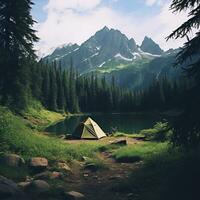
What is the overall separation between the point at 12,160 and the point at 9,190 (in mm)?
4985

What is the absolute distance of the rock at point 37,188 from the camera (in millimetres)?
14610

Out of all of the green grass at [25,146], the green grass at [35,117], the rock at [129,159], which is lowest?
the rock at [129,159]

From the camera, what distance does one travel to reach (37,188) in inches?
585

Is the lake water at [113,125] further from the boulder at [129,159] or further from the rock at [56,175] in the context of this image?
the rock at [56,175]

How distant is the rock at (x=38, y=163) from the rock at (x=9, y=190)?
400 cm

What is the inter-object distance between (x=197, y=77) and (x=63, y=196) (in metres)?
6.88

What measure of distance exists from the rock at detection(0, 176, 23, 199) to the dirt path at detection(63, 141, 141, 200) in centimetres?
261

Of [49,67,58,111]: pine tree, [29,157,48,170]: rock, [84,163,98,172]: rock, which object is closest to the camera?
[29,157,48,170]: rock

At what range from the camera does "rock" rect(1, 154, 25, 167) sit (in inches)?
719

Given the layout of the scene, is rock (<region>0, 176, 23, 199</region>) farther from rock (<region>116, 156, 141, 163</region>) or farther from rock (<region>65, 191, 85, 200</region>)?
rock (<region>116, 156, 141, 163</region>)

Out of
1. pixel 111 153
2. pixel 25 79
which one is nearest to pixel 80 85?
pixel 25 79

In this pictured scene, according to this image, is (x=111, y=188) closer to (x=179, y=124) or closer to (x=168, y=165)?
(x=168, y=165)

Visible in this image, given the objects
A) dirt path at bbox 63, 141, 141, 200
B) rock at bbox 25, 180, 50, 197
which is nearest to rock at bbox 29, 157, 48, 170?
dirt path at bbox 63, 141, 141, 200

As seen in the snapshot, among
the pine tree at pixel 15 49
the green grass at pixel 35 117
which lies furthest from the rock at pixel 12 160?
the green grass at pixel 35 117
